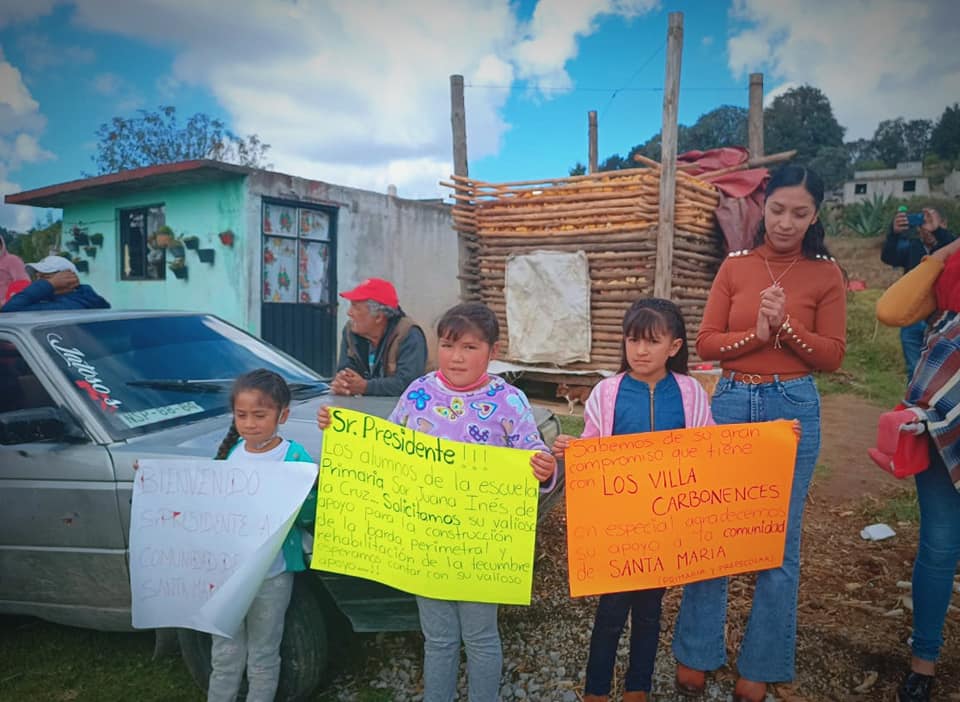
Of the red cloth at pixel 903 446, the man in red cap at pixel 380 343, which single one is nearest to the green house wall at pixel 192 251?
the man in red cap at pixel 380 343

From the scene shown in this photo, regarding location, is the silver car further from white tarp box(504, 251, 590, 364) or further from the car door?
white tarp box(504, 251, 590, 364)

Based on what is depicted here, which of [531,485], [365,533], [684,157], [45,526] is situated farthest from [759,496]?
[684,157]

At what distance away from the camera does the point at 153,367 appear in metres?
3.04

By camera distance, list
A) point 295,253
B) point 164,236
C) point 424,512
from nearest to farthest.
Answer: point 424,512
point 164,236
point 295,253

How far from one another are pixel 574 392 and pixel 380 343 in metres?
5.72

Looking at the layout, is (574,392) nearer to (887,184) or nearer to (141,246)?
(141,246)

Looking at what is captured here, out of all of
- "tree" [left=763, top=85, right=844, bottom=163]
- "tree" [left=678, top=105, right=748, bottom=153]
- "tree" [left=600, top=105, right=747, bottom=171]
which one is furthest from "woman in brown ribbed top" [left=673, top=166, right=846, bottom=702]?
"tree" [left=763, top=85, right=844, bottom=163]

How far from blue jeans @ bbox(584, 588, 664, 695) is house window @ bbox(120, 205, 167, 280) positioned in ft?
35.7

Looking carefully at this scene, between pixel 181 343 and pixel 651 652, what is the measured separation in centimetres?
269

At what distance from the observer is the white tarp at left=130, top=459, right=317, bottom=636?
2.13m

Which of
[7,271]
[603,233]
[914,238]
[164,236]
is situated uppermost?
[164,236]

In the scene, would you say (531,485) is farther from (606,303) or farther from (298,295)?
(298,295)

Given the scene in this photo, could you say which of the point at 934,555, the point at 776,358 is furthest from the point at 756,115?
the point at 934,555

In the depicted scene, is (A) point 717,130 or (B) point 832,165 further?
(A) point 717,130
